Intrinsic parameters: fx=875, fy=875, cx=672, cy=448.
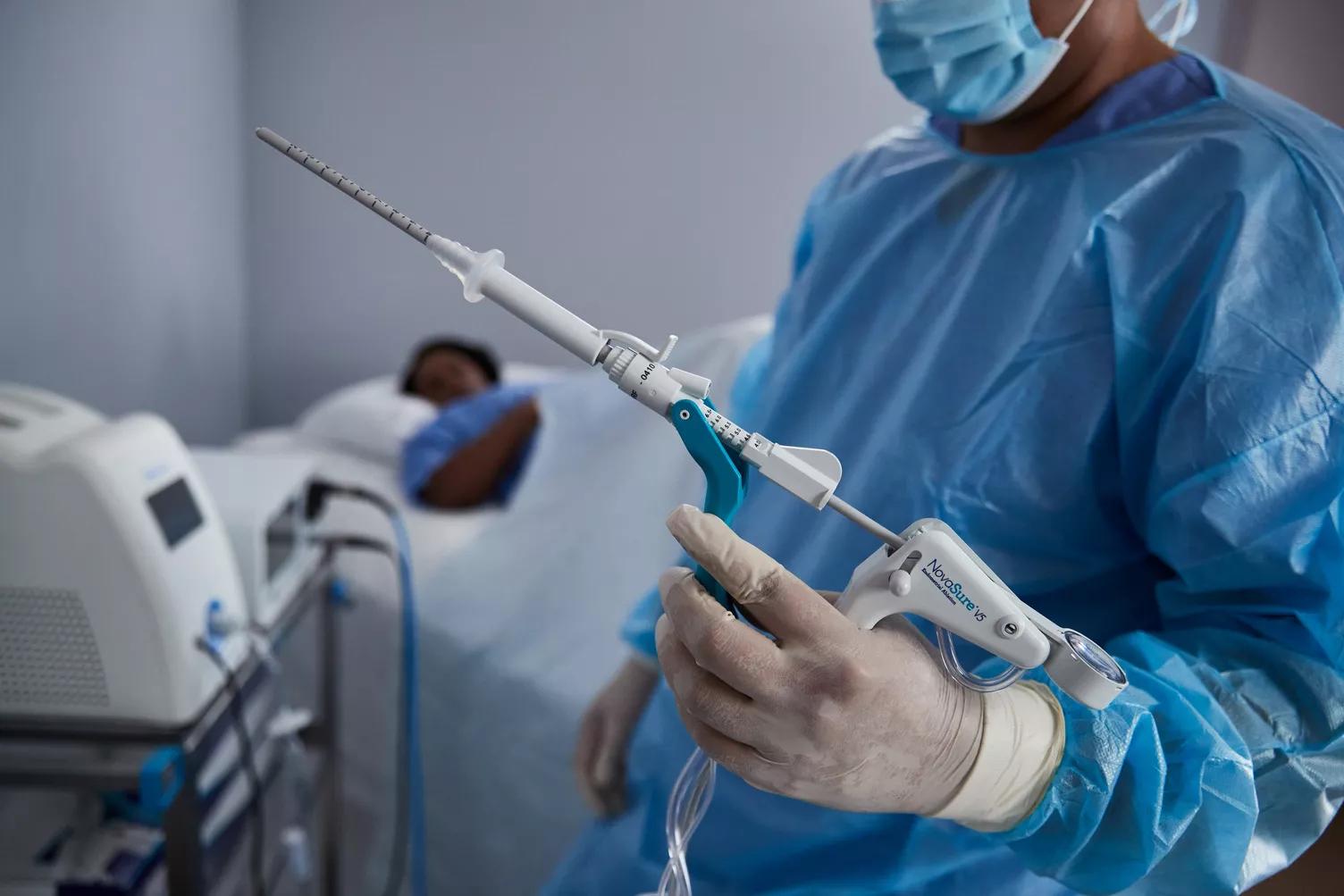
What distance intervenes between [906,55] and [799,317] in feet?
0.80

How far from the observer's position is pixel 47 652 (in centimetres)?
72

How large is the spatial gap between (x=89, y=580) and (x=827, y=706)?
0.62 metres

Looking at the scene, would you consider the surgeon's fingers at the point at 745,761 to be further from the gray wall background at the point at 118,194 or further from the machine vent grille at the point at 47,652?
the gray wall background at the point at 118,194

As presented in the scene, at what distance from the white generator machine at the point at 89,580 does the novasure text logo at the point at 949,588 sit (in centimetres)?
64

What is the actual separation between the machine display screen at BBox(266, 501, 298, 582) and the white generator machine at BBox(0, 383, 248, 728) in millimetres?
358

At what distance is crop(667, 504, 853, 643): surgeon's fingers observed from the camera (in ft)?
1.44

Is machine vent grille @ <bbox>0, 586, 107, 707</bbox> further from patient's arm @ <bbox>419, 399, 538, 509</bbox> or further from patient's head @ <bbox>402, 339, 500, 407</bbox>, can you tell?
patient's head @ <bbox>402, 339, 500, 407</bbox>

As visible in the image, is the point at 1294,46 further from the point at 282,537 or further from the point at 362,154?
the point at 282,537

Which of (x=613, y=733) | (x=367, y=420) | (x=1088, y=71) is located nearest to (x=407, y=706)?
(x=613, y=733)

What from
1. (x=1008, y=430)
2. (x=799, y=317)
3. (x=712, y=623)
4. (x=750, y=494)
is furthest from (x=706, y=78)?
(x=712, y=623)

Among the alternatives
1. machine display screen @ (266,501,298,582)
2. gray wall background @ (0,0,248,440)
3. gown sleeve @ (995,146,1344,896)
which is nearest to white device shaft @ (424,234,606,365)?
gown sleeve @ (995,146,1344,896)

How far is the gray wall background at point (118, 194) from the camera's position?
0.84 meters

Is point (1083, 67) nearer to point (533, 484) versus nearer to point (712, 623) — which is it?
point (712, 623)

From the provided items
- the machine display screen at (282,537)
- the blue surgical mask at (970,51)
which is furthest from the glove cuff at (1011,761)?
the machine display screen at (282,537)
